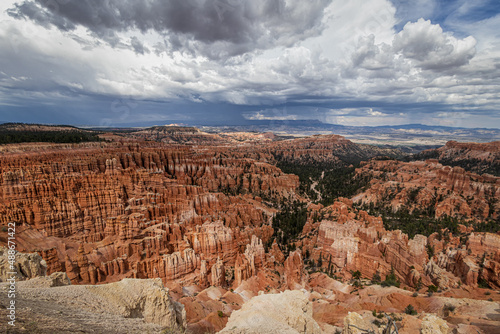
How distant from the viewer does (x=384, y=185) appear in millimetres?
73312

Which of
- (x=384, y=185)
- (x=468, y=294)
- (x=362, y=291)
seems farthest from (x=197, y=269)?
(x=384, y=185)

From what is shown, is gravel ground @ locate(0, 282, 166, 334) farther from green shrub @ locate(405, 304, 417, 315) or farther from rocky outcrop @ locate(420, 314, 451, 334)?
green shrub @ locate(405, 304, 417, 315)

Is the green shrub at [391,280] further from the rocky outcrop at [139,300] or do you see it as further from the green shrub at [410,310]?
the rocky outcrop at [139,300]

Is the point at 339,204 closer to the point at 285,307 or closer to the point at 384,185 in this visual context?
the point at 285,307

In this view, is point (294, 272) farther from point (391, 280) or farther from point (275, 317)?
point (275, 317)

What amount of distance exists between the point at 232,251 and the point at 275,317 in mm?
23707

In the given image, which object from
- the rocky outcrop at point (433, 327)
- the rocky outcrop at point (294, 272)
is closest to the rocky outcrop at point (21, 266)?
the rocky outcrop at point (433, 327)

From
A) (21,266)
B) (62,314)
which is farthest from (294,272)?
(62,314)

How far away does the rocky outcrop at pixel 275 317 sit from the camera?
412 inches

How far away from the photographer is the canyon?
55.3ft

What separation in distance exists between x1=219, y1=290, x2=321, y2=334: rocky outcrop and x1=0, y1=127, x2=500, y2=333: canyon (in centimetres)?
13

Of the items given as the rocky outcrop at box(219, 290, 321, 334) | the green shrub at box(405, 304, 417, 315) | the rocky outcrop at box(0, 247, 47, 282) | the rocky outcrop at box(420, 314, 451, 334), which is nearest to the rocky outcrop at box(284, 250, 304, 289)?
the green shrub at box(405, 304, 417, 315)

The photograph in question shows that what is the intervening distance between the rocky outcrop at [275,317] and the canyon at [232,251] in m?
0.13

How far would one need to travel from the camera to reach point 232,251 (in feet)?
116
